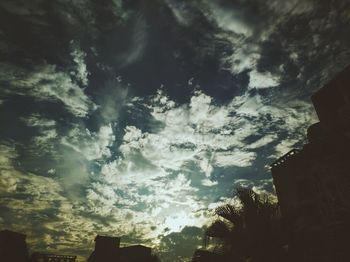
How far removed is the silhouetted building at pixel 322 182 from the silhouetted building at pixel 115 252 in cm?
2563

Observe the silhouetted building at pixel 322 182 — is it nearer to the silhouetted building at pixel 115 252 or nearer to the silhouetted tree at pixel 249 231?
the silhouetted tree at pixel 249 231

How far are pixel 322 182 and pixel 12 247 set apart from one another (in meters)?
31.5

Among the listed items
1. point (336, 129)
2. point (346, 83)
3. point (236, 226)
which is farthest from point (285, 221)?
point (346, 83)

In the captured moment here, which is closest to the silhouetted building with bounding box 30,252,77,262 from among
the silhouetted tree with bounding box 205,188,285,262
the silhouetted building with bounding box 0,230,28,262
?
the silhouetted building with bounding box 0,230,28,262

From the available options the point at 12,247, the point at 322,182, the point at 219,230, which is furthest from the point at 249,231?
the point at 12,247

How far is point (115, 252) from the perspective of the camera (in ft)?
116

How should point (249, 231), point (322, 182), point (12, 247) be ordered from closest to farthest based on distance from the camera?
point (249, 231) < point (322, 182) < point (12, 247)

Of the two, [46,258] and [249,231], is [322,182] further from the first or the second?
[46,258]

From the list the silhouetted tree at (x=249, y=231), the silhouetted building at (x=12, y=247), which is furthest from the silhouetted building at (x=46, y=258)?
the silhouetted tree at (x=249, y=231)

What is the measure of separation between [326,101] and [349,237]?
33.7 ft

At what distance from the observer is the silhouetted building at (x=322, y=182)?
13.6m

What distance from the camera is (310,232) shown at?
48.9 feet

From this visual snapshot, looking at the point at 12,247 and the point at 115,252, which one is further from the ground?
the point at 12,247

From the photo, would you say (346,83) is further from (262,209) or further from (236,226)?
(236,226)
